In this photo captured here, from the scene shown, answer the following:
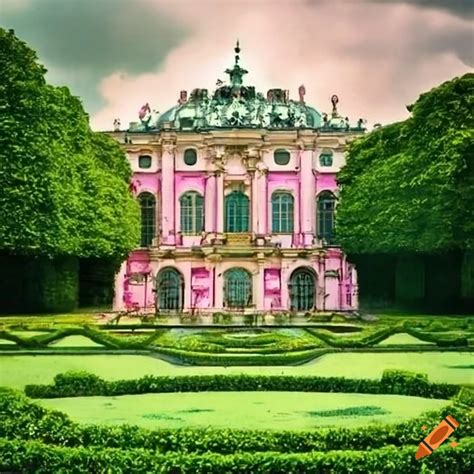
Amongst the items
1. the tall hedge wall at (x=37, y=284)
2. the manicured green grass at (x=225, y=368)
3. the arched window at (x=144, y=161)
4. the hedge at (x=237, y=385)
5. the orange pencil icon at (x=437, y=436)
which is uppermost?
the arched window at (x=144, y=161)

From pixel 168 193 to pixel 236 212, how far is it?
1.84m

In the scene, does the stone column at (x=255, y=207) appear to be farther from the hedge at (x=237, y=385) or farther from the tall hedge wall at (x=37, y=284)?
the hedge at (x=237, y=385)

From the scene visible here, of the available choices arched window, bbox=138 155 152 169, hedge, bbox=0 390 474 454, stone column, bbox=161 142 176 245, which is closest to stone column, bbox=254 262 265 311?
stone column, bbox=161 142 176 245

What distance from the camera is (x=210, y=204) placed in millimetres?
17484

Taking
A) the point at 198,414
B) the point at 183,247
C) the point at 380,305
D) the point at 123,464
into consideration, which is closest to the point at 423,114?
the point at 380,305

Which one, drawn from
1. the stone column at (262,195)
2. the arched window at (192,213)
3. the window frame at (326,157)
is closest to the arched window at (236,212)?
the stone column at (262,195)

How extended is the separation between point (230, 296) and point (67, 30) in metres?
8.19

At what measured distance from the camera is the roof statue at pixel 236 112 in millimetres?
12875

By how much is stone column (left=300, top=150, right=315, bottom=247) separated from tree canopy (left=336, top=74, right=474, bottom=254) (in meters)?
0.69

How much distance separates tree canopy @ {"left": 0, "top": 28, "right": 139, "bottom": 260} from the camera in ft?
45.0

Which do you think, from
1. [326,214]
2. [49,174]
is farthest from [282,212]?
[49,174]

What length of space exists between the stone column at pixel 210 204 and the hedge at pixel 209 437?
9084 millimetres

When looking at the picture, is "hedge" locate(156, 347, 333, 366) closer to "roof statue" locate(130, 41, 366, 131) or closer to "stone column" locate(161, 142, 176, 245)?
"roof statue" locate(130, 41, 366, 131)

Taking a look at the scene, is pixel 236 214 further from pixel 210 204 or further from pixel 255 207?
pixel 210 204
